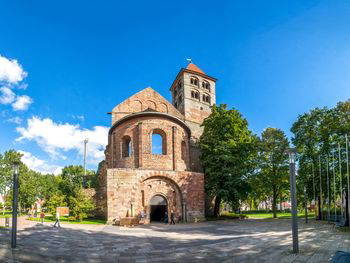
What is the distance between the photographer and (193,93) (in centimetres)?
4647

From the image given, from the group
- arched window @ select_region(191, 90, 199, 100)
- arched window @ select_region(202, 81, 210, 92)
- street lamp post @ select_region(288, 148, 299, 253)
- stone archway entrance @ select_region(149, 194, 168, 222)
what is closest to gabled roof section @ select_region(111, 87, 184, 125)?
arched window @ select_region(191, 90, 199, 100)

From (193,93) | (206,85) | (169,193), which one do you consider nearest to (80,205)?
(169,193)

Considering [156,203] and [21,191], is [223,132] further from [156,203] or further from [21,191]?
[21,191]

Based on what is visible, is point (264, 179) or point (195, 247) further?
point (264, 179)

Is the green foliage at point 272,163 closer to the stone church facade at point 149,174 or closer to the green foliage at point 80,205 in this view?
the stone church facade at point 149,174

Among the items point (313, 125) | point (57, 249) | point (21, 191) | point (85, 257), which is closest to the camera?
point (85, 257)

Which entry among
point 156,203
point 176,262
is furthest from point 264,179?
point 176,262

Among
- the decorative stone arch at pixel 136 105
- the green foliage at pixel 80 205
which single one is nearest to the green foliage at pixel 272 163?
the decorative stone arch at pixel 136 105

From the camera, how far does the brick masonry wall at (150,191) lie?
917 inches

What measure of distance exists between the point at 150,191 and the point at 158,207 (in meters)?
4.14

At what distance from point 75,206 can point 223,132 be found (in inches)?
713

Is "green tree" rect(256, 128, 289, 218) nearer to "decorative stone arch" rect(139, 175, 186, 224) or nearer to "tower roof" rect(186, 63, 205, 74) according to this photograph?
"decorative stone arch" rect(139, 175, 186, 224)

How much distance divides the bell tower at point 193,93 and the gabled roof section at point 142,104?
6406 millimetres

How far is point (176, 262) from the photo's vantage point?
29.3ft
